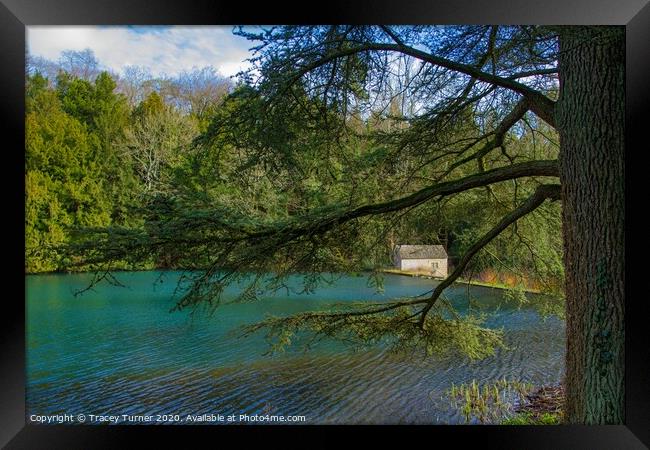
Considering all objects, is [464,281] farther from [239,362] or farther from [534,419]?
[239,362]

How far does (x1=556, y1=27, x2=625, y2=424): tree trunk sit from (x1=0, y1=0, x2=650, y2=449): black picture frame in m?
0.06

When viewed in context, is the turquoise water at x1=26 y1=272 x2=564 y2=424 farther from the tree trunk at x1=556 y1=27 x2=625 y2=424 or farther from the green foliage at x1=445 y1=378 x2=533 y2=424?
the tree trunk at x1=556 y1=27 x2=625 y2=424

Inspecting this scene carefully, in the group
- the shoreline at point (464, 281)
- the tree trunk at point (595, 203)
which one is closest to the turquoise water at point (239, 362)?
the shoreline at point (464, 281)

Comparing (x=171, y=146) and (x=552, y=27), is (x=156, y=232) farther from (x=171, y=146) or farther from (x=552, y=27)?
(x=552, y=27)

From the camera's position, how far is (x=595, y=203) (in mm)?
2234

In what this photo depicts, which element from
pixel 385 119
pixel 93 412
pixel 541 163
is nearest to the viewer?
pixel 541 163

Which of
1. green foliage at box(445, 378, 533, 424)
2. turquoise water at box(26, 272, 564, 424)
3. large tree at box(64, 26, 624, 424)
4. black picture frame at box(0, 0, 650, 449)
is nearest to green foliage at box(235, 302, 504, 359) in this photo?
large tree at box(64, 26, 624, 424)

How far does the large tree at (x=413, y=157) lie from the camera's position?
7.32 feet

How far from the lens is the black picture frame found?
2193 mm

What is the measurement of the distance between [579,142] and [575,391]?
4.47 feet
